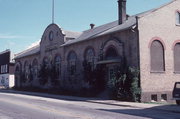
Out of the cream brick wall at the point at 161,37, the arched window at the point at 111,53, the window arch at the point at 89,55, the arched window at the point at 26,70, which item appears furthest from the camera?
the arched window at the point at 26,70

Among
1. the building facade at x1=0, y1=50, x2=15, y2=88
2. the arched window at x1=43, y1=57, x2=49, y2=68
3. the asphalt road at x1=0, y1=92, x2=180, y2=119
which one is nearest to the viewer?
the asphalt road at x1=0, y1=92, x2=180, y2=119

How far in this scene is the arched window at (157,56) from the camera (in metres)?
23.1

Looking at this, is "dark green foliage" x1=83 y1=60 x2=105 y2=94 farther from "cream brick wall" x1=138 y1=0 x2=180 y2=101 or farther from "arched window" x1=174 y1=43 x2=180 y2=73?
"arched window" x1=174 y1=43 x2=180 y2=73

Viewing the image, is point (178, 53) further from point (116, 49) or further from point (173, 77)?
point (116, 49)

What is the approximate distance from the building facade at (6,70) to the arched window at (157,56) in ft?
129

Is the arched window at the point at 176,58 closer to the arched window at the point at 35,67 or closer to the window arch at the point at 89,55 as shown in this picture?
the window arch at the point at 89,55

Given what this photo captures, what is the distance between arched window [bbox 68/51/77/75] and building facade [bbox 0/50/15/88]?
2668cm

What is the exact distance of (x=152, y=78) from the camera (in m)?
22.7

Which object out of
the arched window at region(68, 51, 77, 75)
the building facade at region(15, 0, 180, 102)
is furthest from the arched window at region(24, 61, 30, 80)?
the building facade at region(15, 0, 180, 102)

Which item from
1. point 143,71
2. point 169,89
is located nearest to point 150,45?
point 143,71

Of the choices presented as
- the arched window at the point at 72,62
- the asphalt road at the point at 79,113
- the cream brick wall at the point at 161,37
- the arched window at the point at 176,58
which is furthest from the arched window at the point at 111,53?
the asphalt road at the point at 79,113

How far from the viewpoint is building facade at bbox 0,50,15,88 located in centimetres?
5565

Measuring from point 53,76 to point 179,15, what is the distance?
18.1 meters

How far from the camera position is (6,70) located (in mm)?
57375
